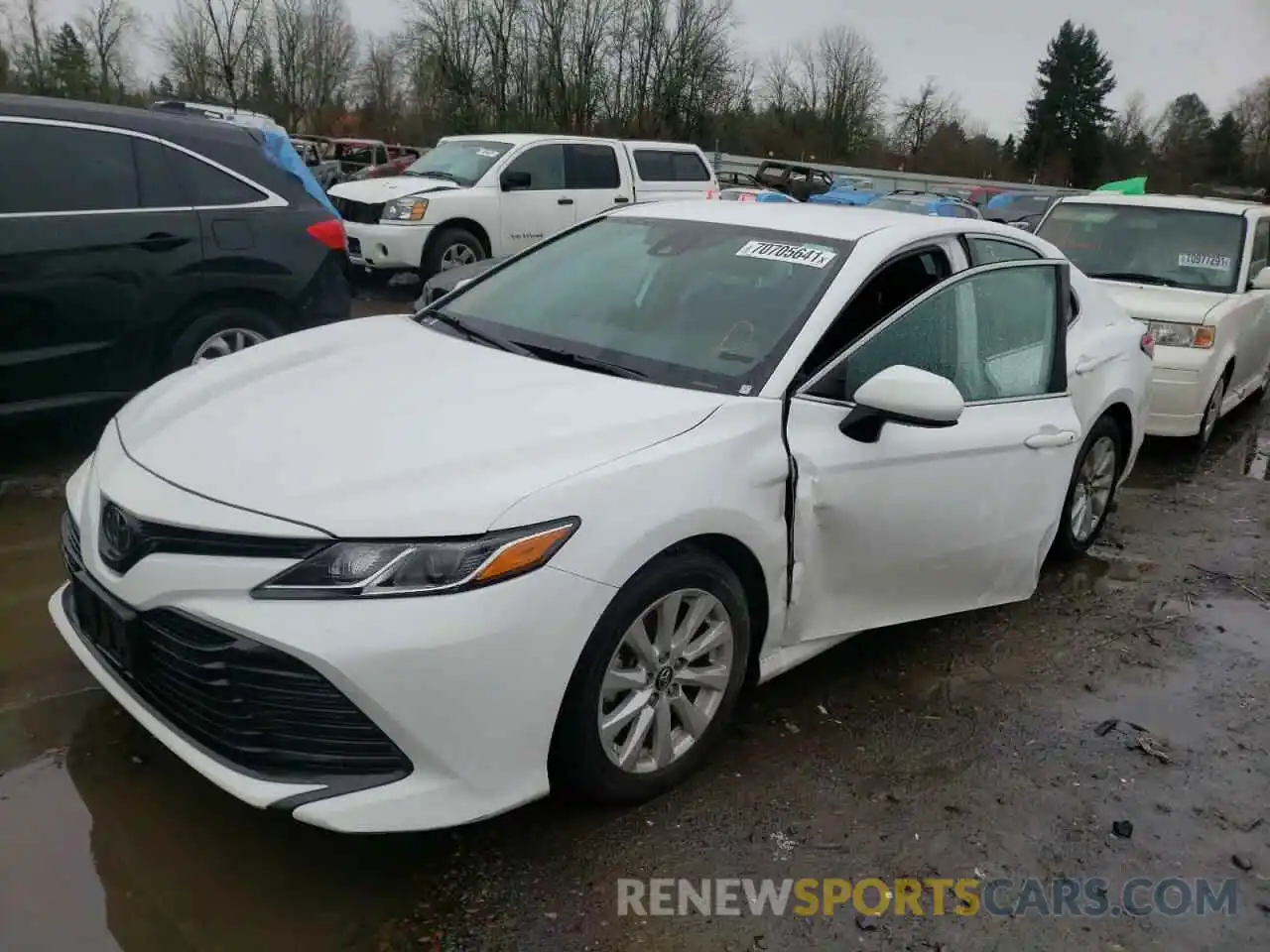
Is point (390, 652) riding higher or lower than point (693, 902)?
higher

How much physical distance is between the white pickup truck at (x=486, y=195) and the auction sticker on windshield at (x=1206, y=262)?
5551mm

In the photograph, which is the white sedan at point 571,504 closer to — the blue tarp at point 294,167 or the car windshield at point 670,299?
the car windshield at point 670,299

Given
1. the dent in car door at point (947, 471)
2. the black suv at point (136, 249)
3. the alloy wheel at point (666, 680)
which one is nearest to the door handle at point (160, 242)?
the black suv at point (136, 249)

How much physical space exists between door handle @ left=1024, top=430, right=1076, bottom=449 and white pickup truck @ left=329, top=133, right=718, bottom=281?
295 inches

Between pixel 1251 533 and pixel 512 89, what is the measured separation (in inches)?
1805

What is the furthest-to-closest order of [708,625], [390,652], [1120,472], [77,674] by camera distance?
[1120,472] → [77,674] → [708,625] → [390,652]

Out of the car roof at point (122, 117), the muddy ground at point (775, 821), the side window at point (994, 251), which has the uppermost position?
the car roof at point (122, 117)

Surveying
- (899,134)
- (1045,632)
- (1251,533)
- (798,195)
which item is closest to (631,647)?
(1045,632)

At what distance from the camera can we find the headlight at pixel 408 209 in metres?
10.6

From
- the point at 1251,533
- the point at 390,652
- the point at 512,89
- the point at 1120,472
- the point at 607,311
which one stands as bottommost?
the point at 1251,533

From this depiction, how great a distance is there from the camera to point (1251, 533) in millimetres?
5820

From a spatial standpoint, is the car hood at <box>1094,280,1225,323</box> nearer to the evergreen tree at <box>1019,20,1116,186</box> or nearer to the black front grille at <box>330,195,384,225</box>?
the black front grille at <box>330,195,384,225</box>

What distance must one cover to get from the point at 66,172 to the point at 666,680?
4.01m

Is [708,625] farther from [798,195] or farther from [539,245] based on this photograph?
[798,195]
